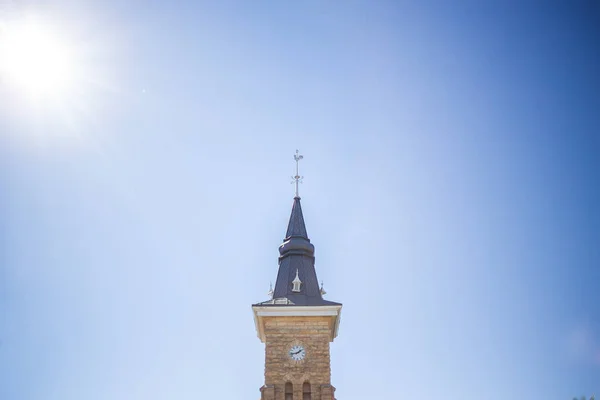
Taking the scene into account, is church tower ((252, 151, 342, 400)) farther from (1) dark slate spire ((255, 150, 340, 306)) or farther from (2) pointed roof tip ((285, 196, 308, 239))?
(2) pointed roof tip ((285, 196, 308, 239))

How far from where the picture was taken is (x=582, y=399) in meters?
25.2

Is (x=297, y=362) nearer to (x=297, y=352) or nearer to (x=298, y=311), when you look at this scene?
(x=297, y=352)

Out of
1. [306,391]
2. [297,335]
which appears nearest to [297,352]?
[297,335]

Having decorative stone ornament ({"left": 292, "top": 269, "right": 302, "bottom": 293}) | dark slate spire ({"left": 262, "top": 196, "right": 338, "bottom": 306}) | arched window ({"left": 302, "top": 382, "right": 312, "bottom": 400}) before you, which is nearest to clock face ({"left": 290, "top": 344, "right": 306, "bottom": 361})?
arched window ({"left": 302, "top": 382, "right": 312, "bottom": 400})

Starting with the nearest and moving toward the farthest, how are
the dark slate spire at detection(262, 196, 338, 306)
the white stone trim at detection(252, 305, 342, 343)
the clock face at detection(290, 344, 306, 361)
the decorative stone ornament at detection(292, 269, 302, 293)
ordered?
1. the clock face at detection(290, 344, 306, 361)
2. the white stone trim at detection(252, 305, 342, 343)
3. the dark slate spire at detection(262, 196, 338, 306)
4. the decorative stone ornament at detection(292, 269, 302, 293)

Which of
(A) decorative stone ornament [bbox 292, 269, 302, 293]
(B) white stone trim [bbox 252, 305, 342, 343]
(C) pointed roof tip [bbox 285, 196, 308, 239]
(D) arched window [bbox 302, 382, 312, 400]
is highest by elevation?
(C) pointed roof tip [bbox 285, 196, 308, 239]

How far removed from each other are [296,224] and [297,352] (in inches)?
379

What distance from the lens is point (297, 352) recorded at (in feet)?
114

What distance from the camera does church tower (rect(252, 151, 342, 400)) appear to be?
33844 millimetres

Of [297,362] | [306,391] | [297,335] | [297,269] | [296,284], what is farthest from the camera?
[297,269]

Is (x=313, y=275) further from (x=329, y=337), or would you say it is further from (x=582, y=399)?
(x=582, y=399)

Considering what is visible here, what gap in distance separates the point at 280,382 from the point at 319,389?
207 cm

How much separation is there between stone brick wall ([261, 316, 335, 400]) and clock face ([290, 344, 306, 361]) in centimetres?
17

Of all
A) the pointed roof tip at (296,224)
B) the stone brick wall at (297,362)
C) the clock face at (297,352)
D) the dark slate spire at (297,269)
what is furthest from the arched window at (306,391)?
the pointed roof tip at (296,224)
